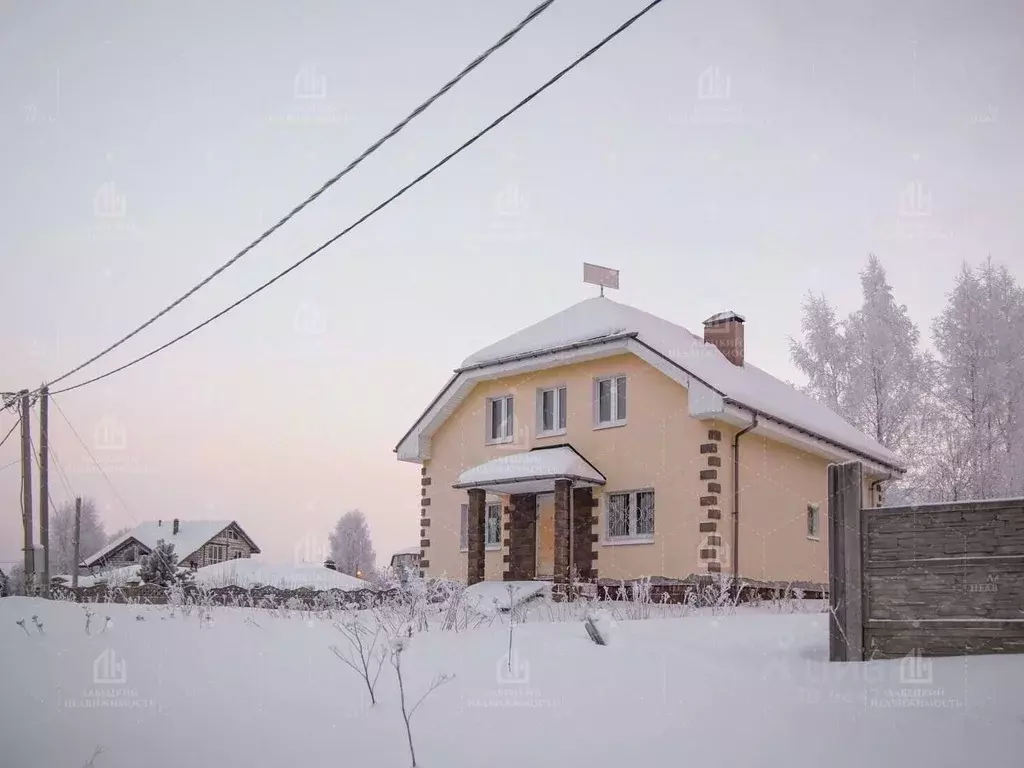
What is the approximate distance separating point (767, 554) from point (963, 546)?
12.5 meters

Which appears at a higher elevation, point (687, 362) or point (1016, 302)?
point (1016, 302)

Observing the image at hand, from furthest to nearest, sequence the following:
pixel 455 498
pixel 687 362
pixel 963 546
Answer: pixel 455 498 → pixel 687 362 → pixel 963 546

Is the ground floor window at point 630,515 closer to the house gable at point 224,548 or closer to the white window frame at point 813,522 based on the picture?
the white window frame at point 813,522

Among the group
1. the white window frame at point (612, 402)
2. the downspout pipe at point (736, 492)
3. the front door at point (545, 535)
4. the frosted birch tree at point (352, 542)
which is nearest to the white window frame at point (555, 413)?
the white window frame at point (612, 402)

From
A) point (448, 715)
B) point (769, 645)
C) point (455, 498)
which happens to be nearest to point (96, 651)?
point (448, 715)

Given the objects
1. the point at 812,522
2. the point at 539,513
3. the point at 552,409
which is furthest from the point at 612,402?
the point at 812,522

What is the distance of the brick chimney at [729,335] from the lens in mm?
21703

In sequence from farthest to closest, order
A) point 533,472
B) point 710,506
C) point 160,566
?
point 160,566 < point 533,472 < point 710,506

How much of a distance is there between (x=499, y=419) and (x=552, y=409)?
62.7 inches

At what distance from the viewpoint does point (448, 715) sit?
6.04 m

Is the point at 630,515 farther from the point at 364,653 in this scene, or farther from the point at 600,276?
the point at 364,653

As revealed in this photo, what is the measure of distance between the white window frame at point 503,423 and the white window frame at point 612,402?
2.30 m

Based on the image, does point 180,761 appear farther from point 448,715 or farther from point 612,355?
point 612,355

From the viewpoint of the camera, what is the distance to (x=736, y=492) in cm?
1791
